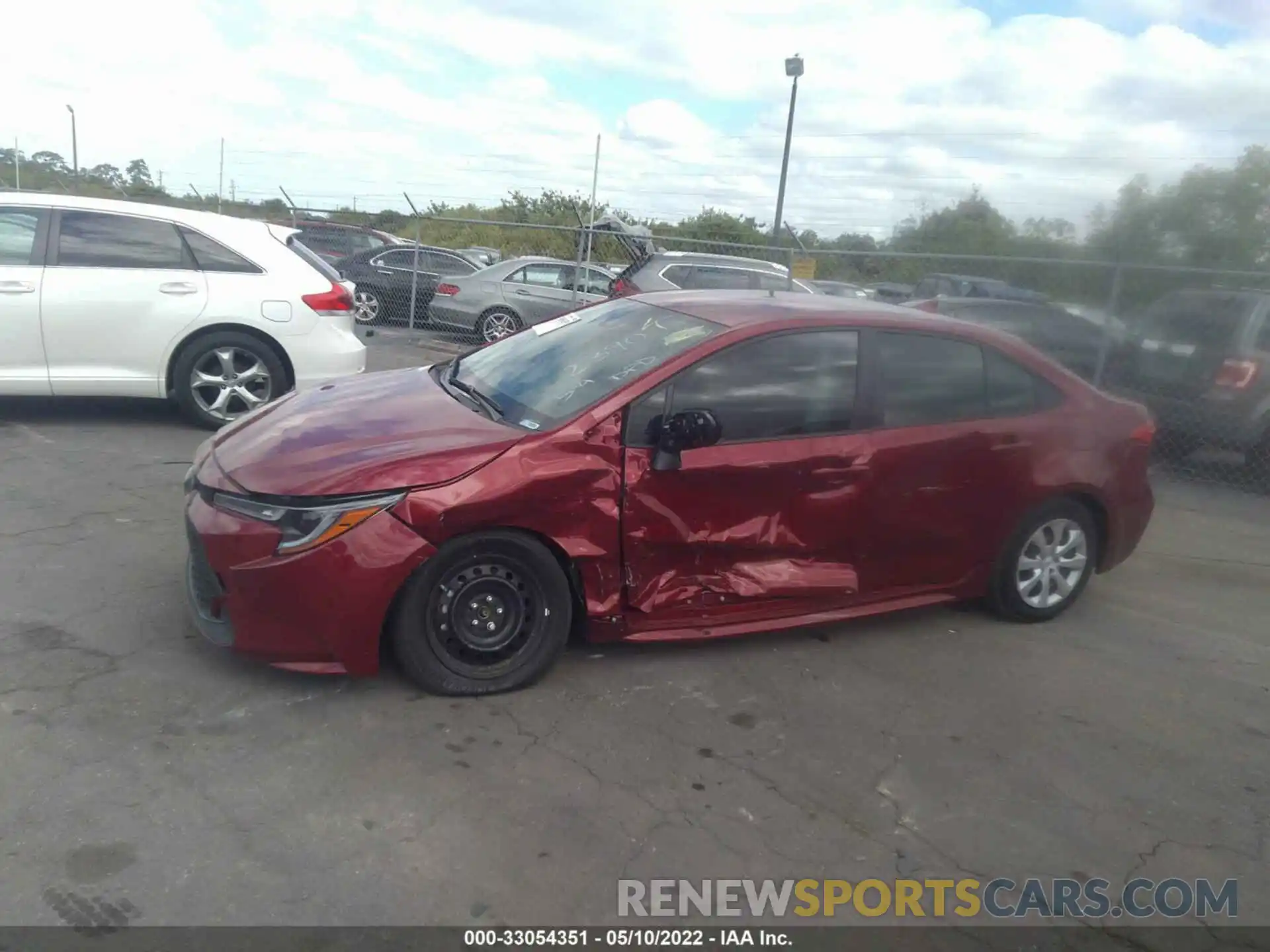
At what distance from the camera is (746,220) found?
1136 inches

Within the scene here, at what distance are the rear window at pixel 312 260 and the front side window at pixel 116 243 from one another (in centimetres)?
81

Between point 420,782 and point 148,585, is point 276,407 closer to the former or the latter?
point 148,585

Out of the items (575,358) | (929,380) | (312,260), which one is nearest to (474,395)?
(575,358)

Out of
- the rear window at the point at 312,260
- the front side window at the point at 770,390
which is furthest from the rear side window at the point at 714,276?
the front side window at the point at 770,390

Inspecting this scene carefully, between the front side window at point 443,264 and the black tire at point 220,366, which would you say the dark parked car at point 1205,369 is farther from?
the front side window at point 443,264

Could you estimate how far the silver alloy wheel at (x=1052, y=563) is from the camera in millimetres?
5215

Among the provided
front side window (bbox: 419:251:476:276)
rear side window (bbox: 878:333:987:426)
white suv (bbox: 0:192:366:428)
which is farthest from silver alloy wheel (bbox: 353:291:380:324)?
rear side window (bbox: 878:333:987:426)

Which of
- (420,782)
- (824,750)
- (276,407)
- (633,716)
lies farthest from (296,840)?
(276,407)

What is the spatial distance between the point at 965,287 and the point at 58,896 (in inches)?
378

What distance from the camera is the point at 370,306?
15797mm

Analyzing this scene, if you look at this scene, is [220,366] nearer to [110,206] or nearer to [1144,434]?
[110,206]

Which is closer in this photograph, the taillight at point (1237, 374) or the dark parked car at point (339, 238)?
the taillight at point (1237, 374)

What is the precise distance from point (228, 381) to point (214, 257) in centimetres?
88

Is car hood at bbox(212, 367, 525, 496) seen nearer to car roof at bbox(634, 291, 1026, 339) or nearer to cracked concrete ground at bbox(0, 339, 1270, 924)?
cracked concrete ground at bbox(0, 339, 1270, 924)
